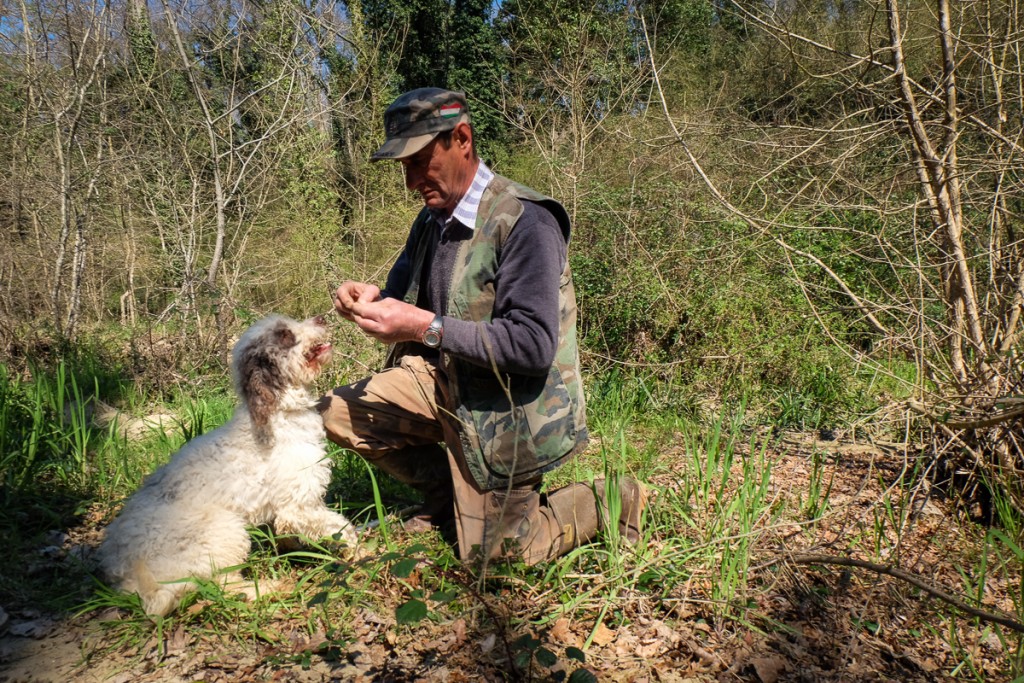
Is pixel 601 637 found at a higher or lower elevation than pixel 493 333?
lower

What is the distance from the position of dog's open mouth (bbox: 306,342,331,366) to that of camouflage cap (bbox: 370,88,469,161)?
0.99 m

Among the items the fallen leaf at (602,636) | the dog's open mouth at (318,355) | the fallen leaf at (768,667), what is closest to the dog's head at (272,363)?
the dog's open mouth at (318,355)

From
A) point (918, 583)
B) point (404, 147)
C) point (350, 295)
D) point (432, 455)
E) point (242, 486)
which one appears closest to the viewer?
point (918, 583)

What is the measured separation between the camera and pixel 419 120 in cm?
287

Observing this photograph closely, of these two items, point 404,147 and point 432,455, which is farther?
point 432,455

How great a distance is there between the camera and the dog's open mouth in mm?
3186

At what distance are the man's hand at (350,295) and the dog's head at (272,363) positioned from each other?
28 centimetres

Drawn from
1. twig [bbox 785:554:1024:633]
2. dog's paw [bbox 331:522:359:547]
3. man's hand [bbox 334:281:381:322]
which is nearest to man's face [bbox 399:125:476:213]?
man's hand [bbox 334:281:381:322]

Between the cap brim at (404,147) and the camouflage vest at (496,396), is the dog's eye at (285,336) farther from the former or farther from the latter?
the cap brim at (404,147)

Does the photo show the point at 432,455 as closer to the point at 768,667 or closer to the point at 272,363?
the point at 272,363

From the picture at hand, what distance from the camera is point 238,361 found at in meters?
3.10

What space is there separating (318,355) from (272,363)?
0.24m

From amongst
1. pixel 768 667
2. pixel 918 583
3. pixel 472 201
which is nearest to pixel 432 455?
pixel 472 201

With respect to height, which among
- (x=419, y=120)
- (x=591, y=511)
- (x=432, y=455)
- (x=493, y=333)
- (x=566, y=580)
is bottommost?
(x=566, y=580)
